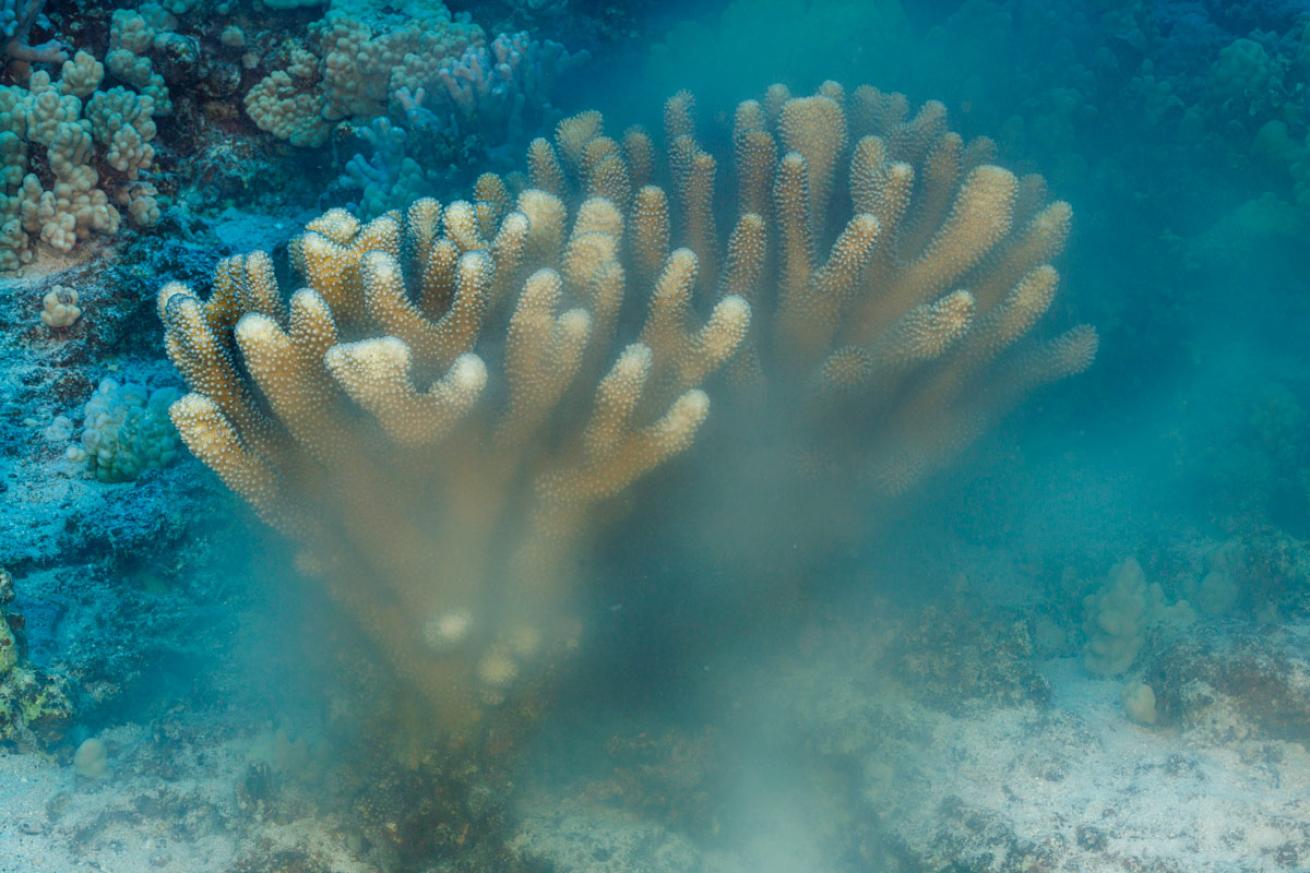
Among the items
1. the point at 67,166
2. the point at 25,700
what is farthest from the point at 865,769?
the point at 67,166

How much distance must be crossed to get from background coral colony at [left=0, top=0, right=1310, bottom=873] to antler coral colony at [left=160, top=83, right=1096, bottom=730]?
0.01m

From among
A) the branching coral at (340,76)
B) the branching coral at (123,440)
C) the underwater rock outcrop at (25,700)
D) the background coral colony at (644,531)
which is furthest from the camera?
the branching coral at (340,76)

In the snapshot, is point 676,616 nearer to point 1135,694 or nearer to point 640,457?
point 640,457

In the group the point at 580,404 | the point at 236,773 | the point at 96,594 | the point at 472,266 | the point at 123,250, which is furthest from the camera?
the point at 123,250

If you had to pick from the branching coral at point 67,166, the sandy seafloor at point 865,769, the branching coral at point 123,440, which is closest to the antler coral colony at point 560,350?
the sandy seafloor at point 865,769

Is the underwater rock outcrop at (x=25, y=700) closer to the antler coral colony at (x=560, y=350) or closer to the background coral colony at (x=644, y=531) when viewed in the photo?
the background coral colony at (x=644, y=531)

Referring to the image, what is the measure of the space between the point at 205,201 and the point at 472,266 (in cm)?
331

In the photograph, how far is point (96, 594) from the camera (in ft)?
11.6

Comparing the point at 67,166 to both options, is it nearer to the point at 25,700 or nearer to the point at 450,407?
the point at 25,700

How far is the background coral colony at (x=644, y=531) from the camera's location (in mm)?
2664

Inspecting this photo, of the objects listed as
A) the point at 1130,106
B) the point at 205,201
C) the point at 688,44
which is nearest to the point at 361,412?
the point at 205,201

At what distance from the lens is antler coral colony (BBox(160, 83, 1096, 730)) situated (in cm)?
254

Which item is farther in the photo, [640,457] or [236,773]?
[236,773]

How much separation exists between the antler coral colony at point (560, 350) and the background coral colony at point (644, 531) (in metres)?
0.01
